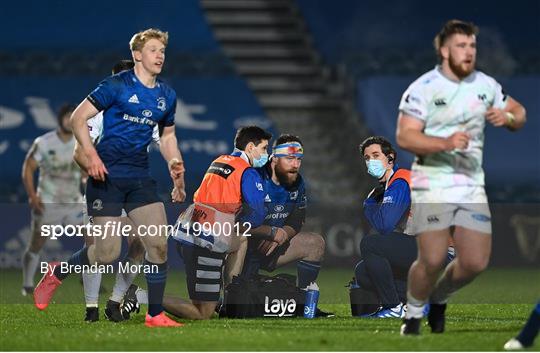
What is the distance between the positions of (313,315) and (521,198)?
899 centimetres

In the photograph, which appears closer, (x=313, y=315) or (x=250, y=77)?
(x=313, y=315)

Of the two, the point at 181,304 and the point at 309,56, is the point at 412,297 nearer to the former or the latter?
the point at 181,304

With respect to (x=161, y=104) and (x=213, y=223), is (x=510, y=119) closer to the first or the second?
(x=161, y=104)

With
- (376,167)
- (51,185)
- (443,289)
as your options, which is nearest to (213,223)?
(376,167)

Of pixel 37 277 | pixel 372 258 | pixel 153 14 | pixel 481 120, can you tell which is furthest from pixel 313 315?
pixel 153 14

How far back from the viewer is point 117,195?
977cm

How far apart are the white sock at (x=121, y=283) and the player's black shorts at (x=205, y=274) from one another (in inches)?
17.3

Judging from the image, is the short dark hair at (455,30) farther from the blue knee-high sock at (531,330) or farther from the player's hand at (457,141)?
the blue knee-high sock at (531,330)

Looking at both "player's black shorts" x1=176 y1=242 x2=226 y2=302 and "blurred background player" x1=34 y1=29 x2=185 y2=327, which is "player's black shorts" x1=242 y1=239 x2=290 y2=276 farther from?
"blurred background player" x1=34 y1=29 x2=185 y2=327

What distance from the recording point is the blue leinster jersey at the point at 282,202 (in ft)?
35.9

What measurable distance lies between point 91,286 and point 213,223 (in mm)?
993

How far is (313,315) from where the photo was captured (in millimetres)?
10656

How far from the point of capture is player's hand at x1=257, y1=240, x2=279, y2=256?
10.8 metres

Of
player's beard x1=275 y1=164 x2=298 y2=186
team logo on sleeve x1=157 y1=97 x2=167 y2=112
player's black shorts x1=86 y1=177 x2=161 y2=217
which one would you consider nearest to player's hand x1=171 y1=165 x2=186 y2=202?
player's black shorts x1=86 y1=177 x2=161 y2=217
